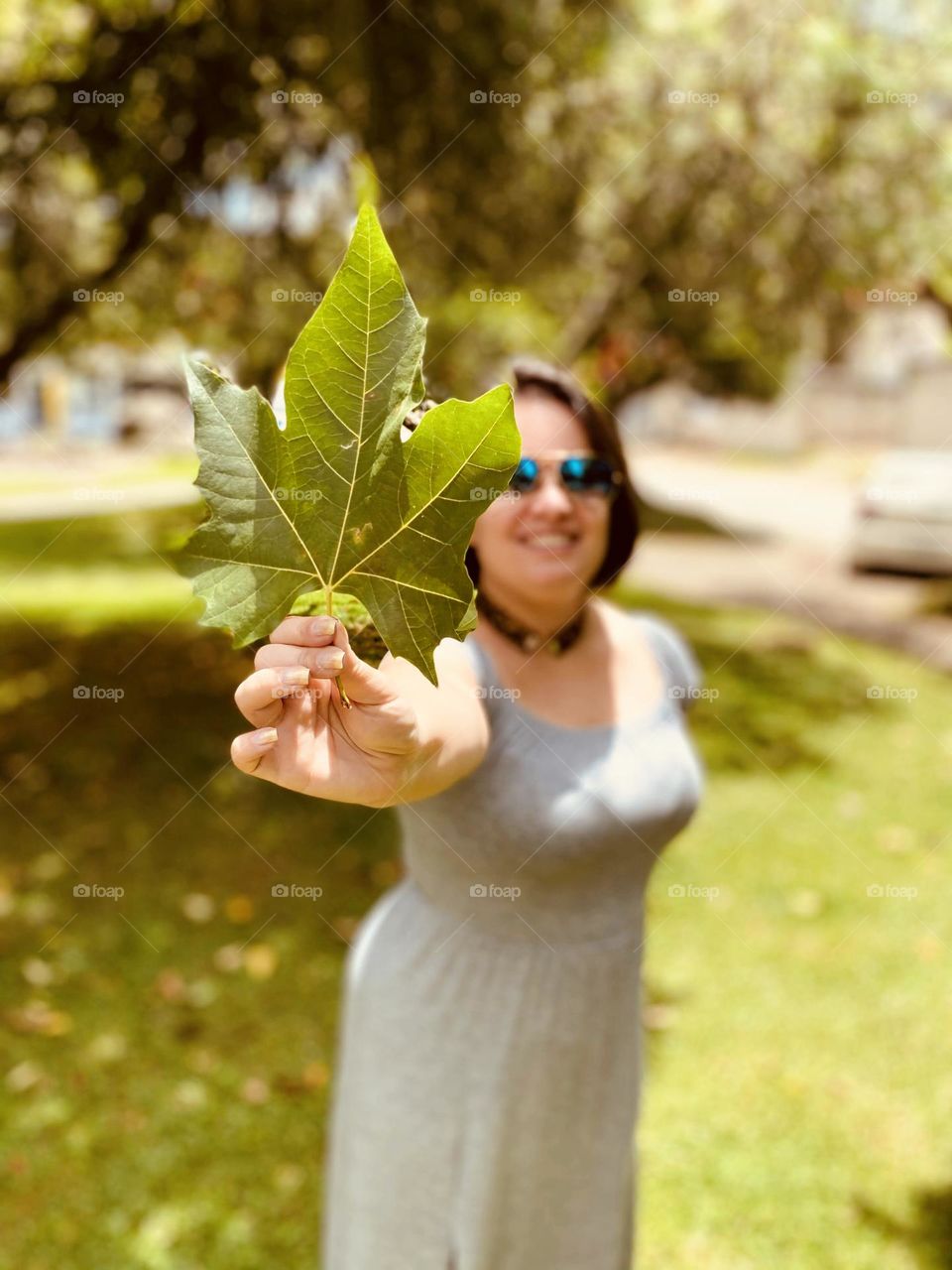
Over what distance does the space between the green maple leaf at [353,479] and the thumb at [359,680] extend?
55 millimetres

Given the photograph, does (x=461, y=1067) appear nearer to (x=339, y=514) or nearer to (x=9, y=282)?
(x=339, y=514)

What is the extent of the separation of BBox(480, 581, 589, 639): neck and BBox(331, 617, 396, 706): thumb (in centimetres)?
82

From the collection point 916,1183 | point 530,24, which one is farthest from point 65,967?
point 530,24

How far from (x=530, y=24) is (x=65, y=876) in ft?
17.4

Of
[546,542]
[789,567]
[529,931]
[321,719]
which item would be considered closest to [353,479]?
[321,719]

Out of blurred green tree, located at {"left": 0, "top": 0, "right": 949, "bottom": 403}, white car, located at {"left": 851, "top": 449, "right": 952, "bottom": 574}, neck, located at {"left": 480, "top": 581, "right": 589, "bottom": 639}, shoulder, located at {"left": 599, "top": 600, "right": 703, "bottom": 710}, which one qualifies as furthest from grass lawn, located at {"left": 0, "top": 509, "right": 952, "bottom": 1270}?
white car, located at {"left": 851, "top": 449, "right": 952, "bottom": 574}

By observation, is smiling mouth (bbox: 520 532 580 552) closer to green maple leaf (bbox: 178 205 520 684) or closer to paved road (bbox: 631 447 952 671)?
green maple leaf (bbox: 178 205 520 684)

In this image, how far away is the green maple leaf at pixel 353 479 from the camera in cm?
90

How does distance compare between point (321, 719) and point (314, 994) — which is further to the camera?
point (314, 994)

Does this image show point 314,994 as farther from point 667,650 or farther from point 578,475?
point 578,475

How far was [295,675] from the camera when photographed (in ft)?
3.25

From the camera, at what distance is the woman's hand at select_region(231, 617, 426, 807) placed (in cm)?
100

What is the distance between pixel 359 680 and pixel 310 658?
7 cm

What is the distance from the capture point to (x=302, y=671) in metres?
0.99
